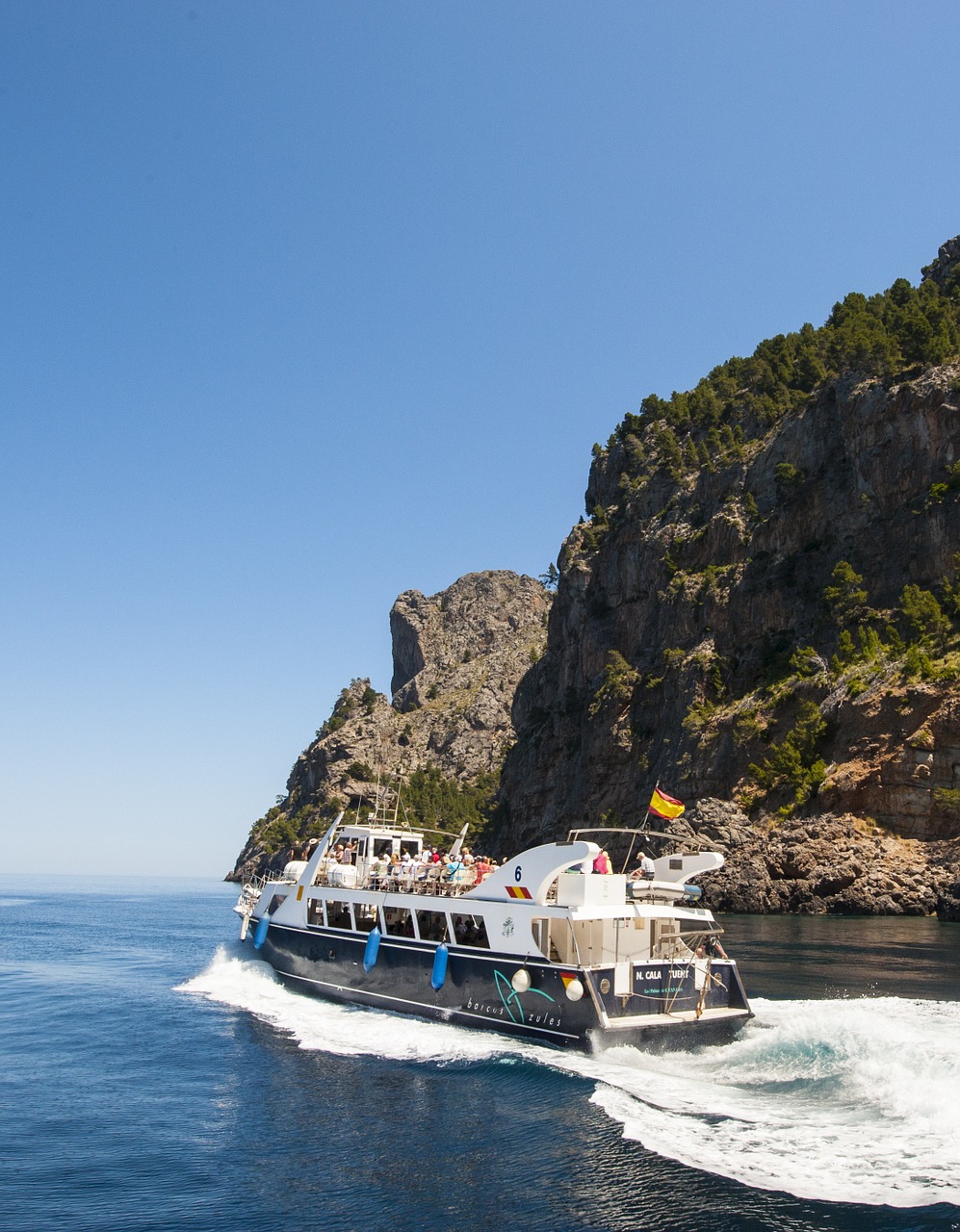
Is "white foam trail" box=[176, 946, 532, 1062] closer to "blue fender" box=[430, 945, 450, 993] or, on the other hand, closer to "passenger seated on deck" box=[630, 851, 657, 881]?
"blue fender" box=[430, 945, 450, 993]

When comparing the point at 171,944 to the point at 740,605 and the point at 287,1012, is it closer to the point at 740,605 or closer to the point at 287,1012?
→ the point at 287,1012

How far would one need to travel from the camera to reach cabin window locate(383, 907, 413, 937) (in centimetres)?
3106

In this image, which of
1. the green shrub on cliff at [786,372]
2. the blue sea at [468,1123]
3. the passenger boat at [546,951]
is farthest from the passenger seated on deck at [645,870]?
the green shrub on cliff at [786,372]

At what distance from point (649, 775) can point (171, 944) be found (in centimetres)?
5964

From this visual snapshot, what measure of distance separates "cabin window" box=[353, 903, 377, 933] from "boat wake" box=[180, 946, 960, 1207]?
3.14 m

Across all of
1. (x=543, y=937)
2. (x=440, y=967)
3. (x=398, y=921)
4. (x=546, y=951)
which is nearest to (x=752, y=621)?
(x=398, y=921)

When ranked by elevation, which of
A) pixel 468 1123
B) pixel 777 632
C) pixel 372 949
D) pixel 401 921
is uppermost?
pixel 777 632

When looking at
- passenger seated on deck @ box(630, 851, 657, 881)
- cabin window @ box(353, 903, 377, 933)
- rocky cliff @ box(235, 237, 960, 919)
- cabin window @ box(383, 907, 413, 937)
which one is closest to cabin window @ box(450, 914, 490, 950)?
cabin window @ box(383, 907, 413, 937)

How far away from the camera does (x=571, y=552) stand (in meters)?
143

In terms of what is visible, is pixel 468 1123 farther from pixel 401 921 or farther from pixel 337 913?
pixel 337 913

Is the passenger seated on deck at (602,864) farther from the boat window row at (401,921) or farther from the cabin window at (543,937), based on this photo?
the boat window row at (401,921)

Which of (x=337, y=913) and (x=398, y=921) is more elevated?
(x=398, y=921)

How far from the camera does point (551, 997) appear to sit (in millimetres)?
24969

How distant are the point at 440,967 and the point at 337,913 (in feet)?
24.9
